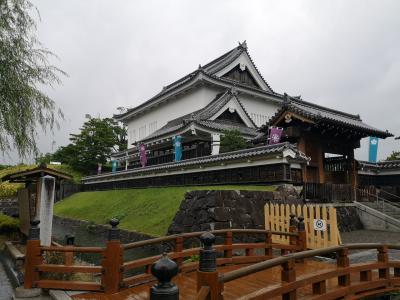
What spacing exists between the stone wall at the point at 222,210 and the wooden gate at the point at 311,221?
806mm

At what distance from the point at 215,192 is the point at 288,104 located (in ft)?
23.5

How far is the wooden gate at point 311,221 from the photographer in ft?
32.1

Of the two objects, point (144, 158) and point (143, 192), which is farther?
point (144, 158)

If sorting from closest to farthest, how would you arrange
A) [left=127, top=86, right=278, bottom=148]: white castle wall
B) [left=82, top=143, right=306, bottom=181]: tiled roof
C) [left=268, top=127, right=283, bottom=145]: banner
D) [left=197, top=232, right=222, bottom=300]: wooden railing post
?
[left=197, top=232, right=222, bottom=300]: wooden railing post
[left=82, top=143, right=306, bottom=181]: tiled roof
[left=268, top=127, right=283, bottom=145]: banner
[left=127, top=86, right=278, bottom=148]: white castle wall

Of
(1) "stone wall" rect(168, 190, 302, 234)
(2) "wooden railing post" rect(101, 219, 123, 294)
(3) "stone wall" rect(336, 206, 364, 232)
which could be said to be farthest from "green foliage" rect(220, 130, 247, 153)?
(2) "wooden railing post" rect(101, 219, 123, 294)

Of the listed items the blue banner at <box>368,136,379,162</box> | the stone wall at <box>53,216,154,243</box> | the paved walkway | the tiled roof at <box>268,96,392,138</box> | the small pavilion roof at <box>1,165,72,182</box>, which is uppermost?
the tiled roof at <box>268,96,392,138</box>

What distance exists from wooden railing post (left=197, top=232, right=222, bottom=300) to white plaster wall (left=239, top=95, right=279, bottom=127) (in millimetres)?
30146

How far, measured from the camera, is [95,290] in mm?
→ 6195

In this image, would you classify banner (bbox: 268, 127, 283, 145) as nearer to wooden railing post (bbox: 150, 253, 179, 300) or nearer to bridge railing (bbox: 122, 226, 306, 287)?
bridge railing (bbox: 122, 226, 306, 287)

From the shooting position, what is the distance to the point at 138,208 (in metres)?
19.4

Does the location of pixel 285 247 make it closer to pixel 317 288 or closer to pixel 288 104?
pixel 317 288

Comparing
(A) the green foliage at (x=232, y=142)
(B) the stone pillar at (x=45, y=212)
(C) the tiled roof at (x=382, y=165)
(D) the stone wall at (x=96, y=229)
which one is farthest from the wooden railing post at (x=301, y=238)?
(C) the tiled roof at (x=382, y=165)

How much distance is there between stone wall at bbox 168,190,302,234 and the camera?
12320mm

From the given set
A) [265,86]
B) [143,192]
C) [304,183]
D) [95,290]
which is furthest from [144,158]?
[95,290]
